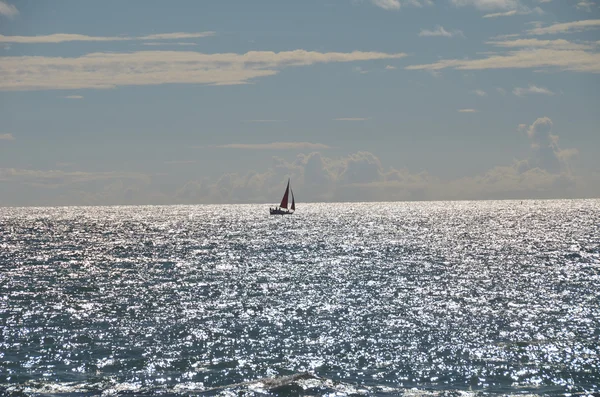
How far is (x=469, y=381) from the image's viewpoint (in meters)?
37.6

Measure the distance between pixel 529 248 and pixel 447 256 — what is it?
2434 centimetres

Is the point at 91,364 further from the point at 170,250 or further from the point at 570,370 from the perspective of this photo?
the point at 170,250

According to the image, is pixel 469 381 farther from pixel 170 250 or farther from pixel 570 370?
pixel 170 250

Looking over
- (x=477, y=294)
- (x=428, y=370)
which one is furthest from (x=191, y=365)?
(x=477, y=294)

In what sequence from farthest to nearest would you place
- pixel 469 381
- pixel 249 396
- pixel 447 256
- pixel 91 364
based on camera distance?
pixel 447 256
pixel 91 364
pixel 469 381
pixel 249 396

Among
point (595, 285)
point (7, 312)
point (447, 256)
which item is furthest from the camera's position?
point (447, 256)

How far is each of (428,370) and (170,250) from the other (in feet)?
322

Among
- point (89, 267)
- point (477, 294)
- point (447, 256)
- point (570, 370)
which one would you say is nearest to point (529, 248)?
point (447, 256)

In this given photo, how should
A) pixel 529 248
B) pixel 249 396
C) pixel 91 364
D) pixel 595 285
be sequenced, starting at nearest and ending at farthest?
1. pixel 249 396
2. pixel 91 364
3. pixel 595 285
4. pixel 529 248

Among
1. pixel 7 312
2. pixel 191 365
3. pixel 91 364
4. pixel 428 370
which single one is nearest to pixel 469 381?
pixel 428 370

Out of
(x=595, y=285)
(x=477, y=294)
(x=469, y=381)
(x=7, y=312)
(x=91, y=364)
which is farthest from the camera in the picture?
(x=595, y=285)

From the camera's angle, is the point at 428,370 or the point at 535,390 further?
the point at 428,370

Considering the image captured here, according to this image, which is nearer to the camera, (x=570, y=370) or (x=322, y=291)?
(x=570, y=370)

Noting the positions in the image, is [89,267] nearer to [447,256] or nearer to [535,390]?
[447,256]
